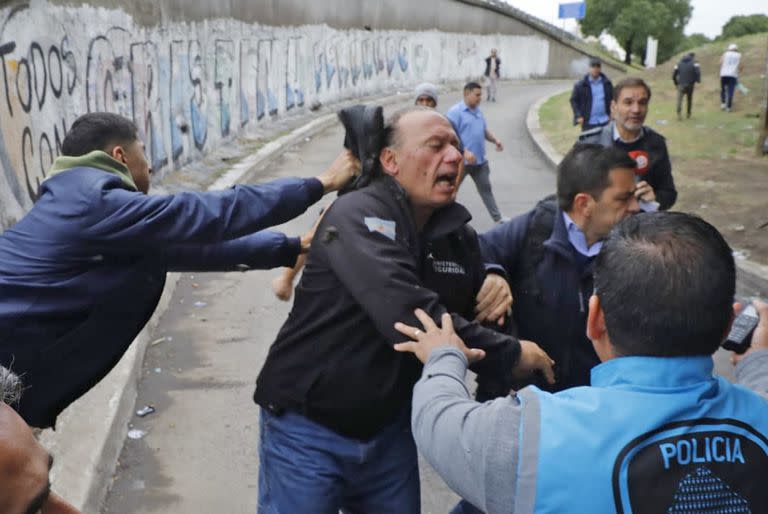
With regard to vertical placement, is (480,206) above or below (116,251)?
below

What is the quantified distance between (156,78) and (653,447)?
1066cm

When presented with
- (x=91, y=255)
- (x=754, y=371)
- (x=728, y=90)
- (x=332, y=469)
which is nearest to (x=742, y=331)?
(x=754, y=371)

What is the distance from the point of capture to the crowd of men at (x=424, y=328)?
1.43 metres

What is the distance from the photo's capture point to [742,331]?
6.23ft

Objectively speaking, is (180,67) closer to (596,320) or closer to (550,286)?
(550,286)

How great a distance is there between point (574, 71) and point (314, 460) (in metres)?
46.0

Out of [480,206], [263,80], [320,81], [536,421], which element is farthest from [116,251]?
[320,81]

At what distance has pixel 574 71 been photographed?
45.5m

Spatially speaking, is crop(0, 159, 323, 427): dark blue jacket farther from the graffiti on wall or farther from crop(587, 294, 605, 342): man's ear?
the graffiti on wall

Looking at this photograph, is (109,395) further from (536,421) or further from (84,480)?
(536,421)

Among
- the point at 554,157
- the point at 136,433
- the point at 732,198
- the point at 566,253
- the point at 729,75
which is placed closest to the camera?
the point at 566,253

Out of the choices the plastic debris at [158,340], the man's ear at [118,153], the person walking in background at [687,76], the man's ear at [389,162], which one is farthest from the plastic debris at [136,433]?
the person walking in background at [687,76]

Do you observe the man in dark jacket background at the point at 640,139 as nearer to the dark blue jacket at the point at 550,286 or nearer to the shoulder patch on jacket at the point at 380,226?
the dark blue jacket at the point at 550,286

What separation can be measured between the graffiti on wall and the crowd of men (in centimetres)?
359
